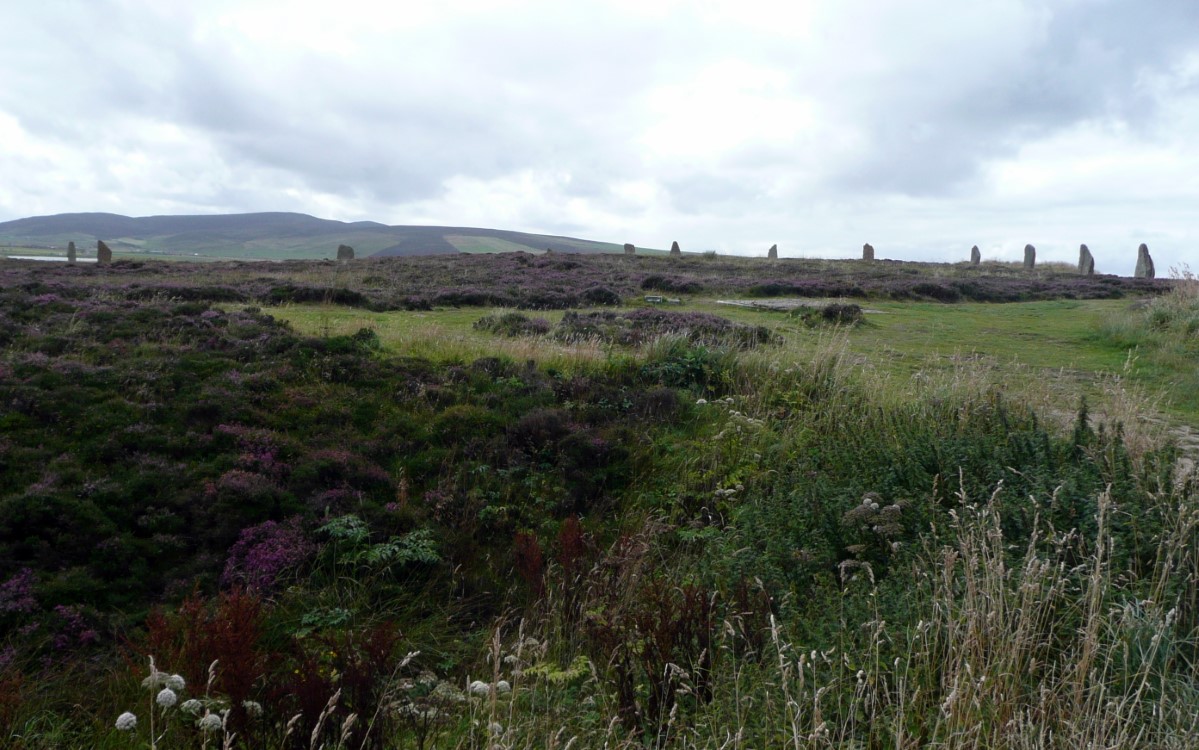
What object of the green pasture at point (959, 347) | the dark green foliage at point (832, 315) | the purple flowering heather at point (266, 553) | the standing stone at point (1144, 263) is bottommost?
the purple flowering heather at point (266, 553)

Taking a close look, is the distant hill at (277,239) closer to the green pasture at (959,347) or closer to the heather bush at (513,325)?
the green pasture at (959,347)

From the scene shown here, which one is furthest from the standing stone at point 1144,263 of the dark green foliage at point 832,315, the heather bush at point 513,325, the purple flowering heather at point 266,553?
the purple flowering heather at point 266,553

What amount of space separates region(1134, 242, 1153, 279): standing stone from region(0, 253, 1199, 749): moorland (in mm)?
26800

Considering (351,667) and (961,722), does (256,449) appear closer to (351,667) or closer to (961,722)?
(351,667)

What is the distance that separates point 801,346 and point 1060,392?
11.6 ft

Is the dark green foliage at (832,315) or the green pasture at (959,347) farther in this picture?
the dark green foliage at (832,315)

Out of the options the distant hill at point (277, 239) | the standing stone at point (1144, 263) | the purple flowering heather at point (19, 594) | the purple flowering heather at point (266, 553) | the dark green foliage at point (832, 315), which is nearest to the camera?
the purple flowering heather at point (19, 594)

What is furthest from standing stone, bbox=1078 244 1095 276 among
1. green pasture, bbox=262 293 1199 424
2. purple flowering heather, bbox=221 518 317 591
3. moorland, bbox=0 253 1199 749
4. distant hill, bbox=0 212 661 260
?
distant hill, bbox=0 212 661 260

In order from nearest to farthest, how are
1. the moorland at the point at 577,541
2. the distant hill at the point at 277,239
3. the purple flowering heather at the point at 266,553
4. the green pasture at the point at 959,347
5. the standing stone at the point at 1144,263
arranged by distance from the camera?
the moorland at the point at 577,541
the purple flowering heather at the point at 266,553
the green pasture at the point at 959,347
the standing stone at the point at 1144,263
the distant hill at the point at 277,239

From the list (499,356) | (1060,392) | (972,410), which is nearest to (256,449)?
(499,356)

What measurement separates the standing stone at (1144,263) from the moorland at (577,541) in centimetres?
2680

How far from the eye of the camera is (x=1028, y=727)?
2719 millimetres

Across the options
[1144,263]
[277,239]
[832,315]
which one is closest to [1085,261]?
[1144,263]

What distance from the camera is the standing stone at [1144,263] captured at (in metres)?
33.4
